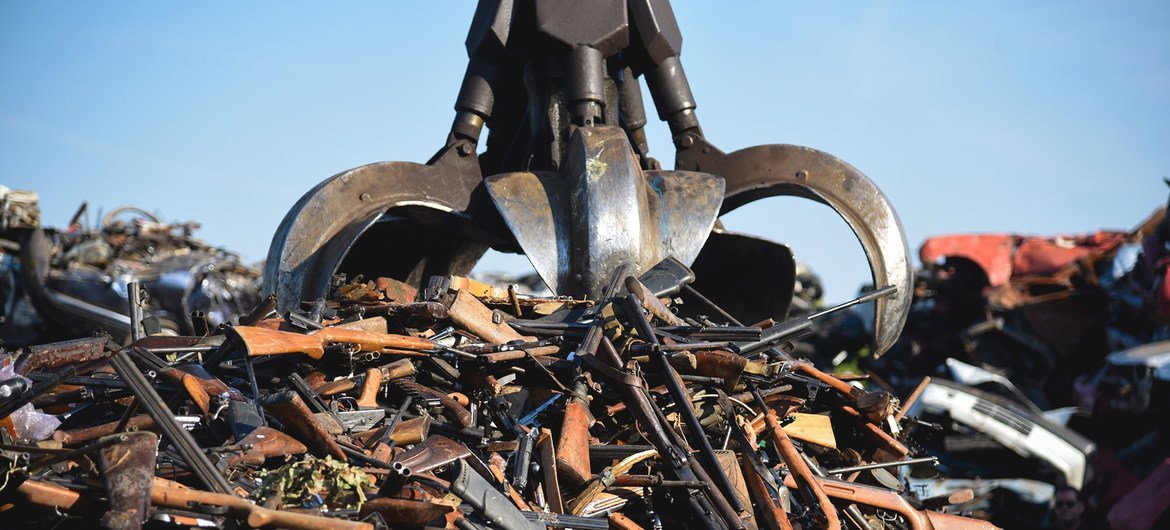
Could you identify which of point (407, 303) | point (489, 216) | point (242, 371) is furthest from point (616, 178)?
point (242, 371)

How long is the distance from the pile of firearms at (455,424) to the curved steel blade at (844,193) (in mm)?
1619

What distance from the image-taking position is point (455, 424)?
4.21m

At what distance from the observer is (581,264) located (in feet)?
20.1

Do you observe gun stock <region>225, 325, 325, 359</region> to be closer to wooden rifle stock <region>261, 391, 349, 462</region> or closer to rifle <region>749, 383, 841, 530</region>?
wooden rifle stock <region>261, 391, 349, 462</region>

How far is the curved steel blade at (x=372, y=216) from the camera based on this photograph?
6418 mm

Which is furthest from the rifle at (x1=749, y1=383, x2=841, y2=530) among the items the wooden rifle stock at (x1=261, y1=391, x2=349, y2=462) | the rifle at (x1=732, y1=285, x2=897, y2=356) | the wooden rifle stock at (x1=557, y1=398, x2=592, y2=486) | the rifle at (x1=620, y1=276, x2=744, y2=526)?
the wooden rifle stock at (x1=261, y1=391, x2=349, y2=462)

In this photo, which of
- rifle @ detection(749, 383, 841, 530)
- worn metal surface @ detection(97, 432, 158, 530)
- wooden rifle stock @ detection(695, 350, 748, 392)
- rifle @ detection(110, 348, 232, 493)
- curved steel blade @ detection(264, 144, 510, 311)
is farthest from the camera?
curved steel blade @ detection(264, 144, 510, 311)

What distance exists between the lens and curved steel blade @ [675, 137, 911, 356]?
6.91m

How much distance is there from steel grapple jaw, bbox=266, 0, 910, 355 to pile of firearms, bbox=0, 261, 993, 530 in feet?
2.94

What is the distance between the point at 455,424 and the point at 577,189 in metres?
2.36

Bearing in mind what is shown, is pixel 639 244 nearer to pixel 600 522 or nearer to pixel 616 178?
pixel 616 178

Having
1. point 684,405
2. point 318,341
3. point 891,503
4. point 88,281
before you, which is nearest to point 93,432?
point 318,341

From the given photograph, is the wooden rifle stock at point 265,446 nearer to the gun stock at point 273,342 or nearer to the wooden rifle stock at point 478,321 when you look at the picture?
the gun stock at point 273,342

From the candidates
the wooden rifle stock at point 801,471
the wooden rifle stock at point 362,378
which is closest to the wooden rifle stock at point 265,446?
the wooden rifle stock at point 362,378
